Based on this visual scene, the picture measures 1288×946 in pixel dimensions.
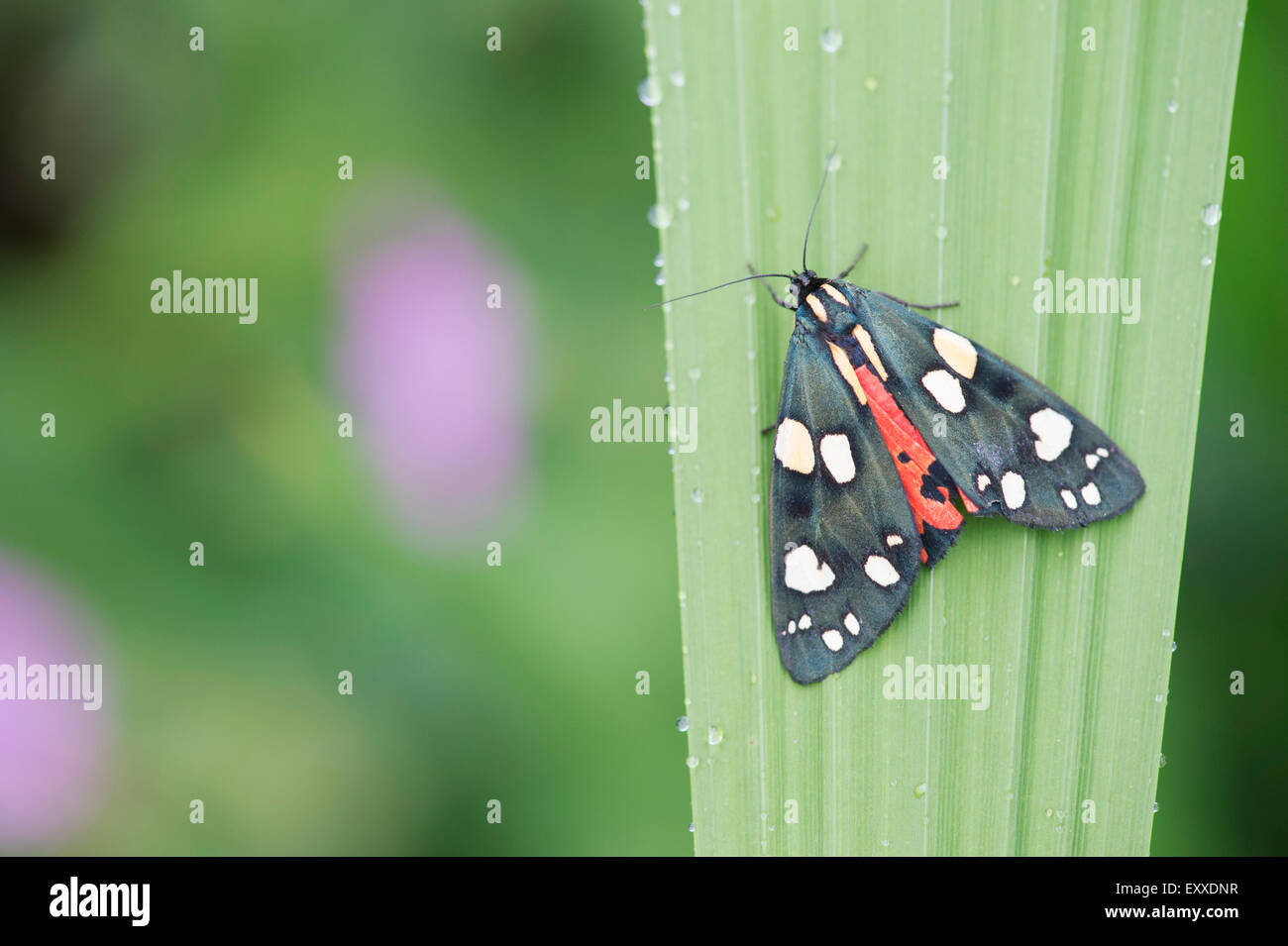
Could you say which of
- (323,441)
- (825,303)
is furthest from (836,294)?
(323,441)

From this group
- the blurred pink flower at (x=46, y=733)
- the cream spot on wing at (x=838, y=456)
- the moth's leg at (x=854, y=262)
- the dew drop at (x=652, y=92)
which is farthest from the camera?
the blurred pink flower at (x=46, y=733)

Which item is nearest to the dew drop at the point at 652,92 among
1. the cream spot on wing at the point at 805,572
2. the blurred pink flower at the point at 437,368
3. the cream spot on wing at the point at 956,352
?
the cream spot on wing at the point at 956,352

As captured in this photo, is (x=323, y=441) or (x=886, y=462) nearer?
(x=886, y=462)

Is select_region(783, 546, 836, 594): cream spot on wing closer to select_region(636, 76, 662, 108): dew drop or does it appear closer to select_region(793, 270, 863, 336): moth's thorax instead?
select_region(793, 270, 863, 336): moth's thorax

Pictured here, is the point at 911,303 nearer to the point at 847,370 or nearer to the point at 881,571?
the point at 847,370

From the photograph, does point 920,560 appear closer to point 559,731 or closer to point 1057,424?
point 1057,424

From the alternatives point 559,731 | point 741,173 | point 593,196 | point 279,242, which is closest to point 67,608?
point 279,242

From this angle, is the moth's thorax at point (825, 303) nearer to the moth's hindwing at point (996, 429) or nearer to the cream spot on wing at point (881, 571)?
the moth's hindwing at point (996, 429)
